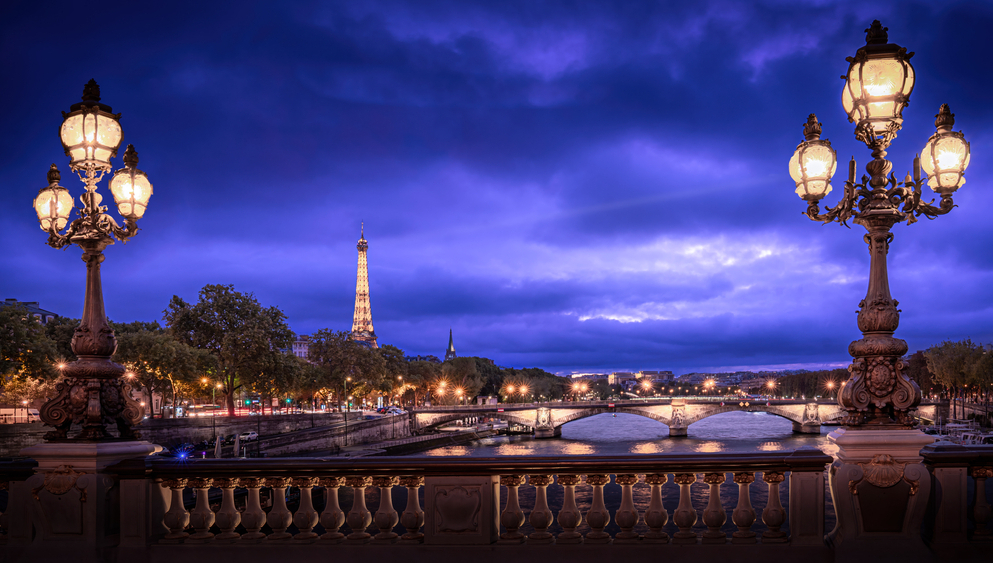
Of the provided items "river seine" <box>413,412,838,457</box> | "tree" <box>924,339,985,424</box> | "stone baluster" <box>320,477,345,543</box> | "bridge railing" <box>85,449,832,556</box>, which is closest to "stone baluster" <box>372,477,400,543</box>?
"bridge railing" <box>85,449,832,556</box>

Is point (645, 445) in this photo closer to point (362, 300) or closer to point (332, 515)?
point (332, 515)

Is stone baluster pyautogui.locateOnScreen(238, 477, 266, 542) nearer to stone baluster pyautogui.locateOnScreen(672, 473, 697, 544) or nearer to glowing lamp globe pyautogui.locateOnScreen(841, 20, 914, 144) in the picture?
stone baluster pyautogui.locateOnScreen(672, 473, 697, 544)

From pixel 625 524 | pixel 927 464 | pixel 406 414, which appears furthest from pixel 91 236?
pixel 406 414

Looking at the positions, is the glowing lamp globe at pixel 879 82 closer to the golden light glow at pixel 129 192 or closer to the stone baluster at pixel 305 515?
the stone baluster at pixel 305 515

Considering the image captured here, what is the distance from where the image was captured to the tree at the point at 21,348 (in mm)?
39469

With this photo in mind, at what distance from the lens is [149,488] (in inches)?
259

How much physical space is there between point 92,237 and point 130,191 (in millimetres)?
626

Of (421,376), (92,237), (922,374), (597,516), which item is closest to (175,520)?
(92,237)

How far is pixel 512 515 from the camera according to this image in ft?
19.4

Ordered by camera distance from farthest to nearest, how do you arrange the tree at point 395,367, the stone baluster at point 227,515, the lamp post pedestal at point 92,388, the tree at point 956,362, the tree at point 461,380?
1. the tree at point 461,380
2. the tree at point 395,367
3. the tree at point 956,362
4. the lamp post pedestal at point 92,388
5. the stone baluster at point 227,515

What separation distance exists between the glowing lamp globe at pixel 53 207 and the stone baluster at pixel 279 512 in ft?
12.5

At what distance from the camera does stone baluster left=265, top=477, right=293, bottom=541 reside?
238 inches

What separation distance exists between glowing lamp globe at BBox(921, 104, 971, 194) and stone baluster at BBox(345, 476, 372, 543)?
599 cm

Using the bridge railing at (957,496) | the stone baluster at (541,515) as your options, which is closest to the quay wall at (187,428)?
the stone baluster at (541,515)
